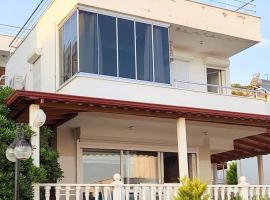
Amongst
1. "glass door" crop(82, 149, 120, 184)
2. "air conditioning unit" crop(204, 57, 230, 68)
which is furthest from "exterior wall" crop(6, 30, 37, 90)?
"air conditioning unit" crop(204, 57, 230, 68)

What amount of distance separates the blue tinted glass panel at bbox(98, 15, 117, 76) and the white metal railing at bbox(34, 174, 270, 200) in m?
3.74

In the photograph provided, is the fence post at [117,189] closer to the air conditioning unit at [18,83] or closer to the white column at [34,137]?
the white column at [34,137]

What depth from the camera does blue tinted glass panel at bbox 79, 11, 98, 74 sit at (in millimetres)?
14070

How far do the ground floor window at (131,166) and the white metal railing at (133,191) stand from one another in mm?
1321

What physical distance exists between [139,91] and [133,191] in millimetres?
3967

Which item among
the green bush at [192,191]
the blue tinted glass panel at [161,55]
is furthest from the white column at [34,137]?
the blue tinted glass panel at [161,55]

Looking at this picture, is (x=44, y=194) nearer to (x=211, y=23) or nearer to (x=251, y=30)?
(x=211, y=23)

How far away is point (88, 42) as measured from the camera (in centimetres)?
1430

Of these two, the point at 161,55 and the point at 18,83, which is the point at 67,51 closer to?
the point at 161,55

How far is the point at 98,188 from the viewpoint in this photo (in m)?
10.6

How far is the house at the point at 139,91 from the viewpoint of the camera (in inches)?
467

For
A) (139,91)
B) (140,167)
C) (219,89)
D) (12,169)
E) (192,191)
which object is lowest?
(192,191)

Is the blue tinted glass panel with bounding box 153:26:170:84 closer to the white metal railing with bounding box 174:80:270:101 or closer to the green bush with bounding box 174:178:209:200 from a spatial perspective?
the white metal railing with bounding box 174:80:270:101

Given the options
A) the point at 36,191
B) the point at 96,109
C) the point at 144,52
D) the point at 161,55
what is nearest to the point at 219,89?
the point at 161,55
